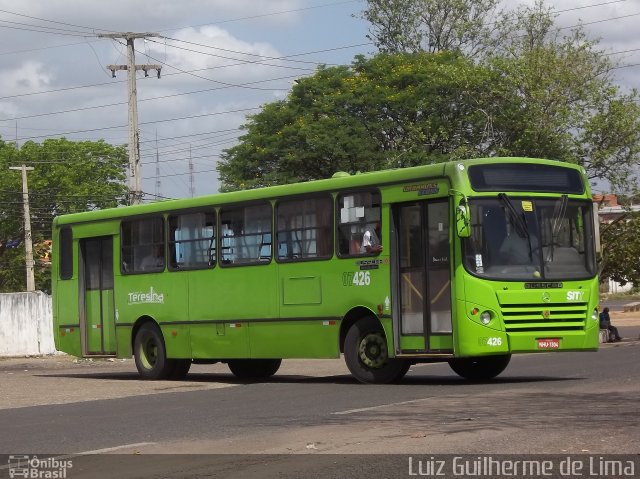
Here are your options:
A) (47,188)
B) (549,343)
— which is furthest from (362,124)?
(549,343)

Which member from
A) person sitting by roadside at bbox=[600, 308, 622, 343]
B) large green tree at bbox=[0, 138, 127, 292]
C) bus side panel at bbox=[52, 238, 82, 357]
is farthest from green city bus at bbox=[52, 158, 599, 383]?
large green tree at bbox=[0, 138, 127, 292]

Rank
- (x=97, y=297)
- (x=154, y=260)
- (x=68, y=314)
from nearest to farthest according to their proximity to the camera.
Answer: (x=154, y=260)
(x=97, y=297)
(x=68, y=314)

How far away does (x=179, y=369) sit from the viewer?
957 inches

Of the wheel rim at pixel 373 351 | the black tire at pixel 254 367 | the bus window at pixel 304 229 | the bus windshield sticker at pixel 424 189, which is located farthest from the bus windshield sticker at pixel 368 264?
the black tire at pixel 254 367

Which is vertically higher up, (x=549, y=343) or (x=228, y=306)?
(x=228, y=306)

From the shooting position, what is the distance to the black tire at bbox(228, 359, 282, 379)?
79.8ft

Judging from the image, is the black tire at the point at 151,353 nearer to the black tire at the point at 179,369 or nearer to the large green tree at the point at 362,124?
the black tire at the point at 179,369

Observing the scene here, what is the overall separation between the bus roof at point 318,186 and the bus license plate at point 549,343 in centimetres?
265

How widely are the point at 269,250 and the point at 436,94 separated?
38.0m

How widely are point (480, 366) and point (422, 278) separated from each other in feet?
7.85

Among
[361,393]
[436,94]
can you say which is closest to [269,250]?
[361,393]

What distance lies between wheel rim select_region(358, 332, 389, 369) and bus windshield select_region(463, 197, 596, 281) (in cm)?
199

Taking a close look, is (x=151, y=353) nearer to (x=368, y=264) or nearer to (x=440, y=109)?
(x=368, y=264)

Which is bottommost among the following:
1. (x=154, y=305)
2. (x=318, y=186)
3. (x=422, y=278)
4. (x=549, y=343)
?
(x=549, y=343)
